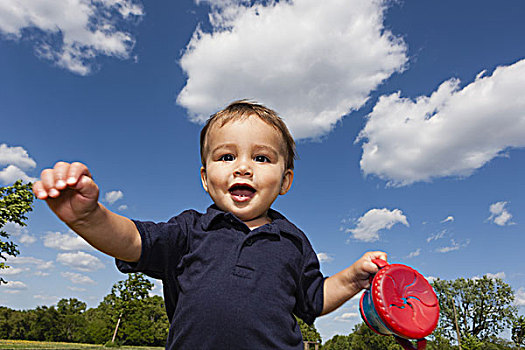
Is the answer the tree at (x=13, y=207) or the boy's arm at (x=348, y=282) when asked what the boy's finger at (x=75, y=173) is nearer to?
the boy's arm at (x=348, y=282)

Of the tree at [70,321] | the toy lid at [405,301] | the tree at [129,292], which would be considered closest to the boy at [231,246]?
the toy lid at [405,301]

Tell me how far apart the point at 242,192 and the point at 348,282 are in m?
0.97

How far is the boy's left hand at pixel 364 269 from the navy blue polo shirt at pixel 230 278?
26 cm

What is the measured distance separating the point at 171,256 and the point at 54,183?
3.16ft

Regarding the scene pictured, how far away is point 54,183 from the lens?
175 cm

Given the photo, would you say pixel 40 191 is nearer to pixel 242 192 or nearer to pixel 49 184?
pixel 49 184

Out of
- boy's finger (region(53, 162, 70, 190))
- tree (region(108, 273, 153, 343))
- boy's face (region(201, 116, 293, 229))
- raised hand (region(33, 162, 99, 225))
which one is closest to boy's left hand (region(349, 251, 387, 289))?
boy's face (region(201, 116, 293, 229))

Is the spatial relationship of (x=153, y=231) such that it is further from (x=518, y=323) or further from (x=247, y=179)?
(x=518, y=323)

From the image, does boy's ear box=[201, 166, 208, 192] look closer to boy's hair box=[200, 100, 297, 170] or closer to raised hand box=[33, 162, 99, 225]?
A: boy's hair box=[200, 100, 297, 170]

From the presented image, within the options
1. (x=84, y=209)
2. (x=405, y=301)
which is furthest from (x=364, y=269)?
(x=84, y=209)

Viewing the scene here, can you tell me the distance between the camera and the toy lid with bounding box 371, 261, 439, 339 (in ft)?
7.23

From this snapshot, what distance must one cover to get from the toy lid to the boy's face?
0.93 meters

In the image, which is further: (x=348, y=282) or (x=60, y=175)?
(x=348, y=282)

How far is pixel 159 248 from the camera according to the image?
2402 millimetres
